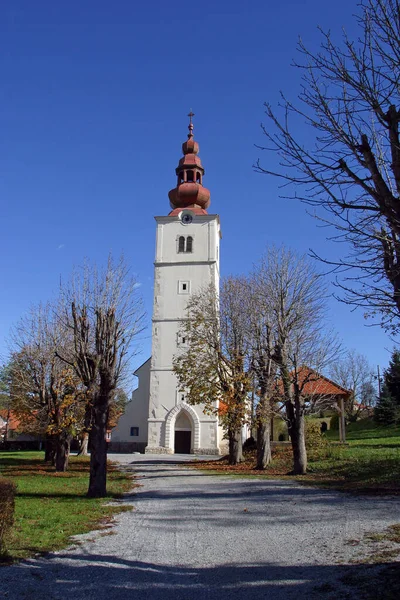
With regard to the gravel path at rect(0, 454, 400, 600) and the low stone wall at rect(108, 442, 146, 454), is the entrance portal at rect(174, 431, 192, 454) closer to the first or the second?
the low stone wall at rect(108, 442, 146, 454)

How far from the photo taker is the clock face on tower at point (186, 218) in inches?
1774

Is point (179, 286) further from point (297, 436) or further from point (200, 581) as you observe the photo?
point (200, 581)

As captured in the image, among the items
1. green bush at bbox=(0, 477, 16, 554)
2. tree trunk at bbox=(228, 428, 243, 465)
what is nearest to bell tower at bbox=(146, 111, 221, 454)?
tree trunk at bbox=(228, 428, 243, 465)

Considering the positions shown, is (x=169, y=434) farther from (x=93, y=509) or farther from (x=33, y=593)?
(x=33, y=593)

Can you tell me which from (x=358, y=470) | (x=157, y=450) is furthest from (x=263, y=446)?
(x=157, y=450)

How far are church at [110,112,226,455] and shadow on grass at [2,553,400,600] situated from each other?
31.8 m

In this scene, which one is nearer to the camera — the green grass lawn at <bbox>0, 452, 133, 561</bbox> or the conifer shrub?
the green grass lawn at <bbox>0, 452, 133, 561</bbox>

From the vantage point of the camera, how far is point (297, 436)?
19734mm

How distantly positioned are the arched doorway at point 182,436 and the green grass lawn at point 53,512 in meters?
22.0

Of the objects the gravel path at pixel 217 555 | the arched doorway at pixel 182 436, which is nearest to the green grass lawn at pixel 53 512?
the gravel path at pixel 217 555

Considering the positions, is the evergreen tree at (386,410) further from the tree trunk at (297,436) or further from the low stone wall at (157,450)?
the tree trunk at (297,436)

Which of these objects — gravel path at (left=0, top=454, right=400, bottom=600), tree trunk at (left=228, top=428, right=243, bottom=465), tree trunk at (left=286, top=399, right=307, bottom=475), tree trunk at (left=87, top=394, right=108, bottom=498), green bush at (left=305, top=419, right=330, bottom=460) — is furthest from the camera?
tree trunk at (left=228, top=428, right=243, bottom=465)

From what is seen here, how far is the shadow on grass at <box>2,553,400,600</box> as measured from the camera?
235 inches

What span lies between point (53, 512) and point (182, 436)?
3013 cm
